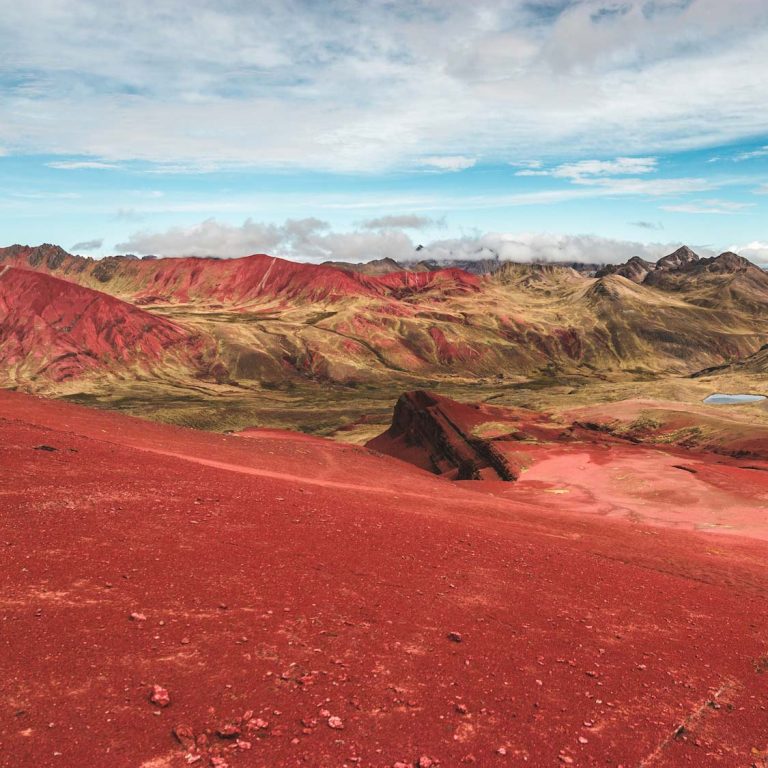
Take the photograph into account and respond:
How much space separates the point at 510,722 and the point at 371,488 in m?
18.9

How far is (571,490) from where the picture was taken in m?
38.7

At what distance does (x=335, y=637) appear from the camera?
1046cm

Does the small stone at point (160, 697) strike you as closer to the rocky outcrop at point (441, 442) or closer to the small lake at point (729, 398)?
the rocky outcrop at point (441, 442)

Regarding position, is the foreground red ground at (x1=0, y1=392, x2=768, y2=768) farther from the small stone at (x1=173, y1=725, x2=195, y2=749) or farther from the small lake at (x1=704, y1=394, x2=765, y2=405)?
the small lake at (x1=704, y1=394, x2=765, y2=405)

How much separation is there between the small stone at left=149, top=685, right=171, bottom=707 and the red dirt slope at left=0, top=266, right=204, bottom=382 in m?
156

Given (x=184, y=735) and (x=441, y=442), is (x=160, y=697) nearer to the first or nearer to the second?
(x=184, y=735)

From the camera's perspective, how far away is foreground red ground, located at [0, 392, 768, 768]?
308 inches

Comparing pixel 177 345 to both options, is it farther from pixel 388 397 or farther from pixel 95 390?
pixel 388 397

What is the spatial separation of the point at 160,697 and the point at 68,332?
176 m

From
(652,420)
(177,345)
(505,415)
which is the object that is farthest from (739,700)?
(177,345)

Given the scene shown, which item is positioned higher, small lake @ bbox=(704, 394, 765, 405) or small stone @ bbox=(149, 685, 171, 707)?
small stone @ bbox=(149, 685, 171, 707)

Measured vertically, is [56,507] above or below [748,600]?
above

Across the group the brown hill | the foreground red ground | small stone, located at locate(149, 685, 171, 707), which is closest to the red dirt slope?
the brown hill

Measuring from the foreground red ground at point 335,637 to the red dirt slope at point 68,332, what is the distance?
149m
